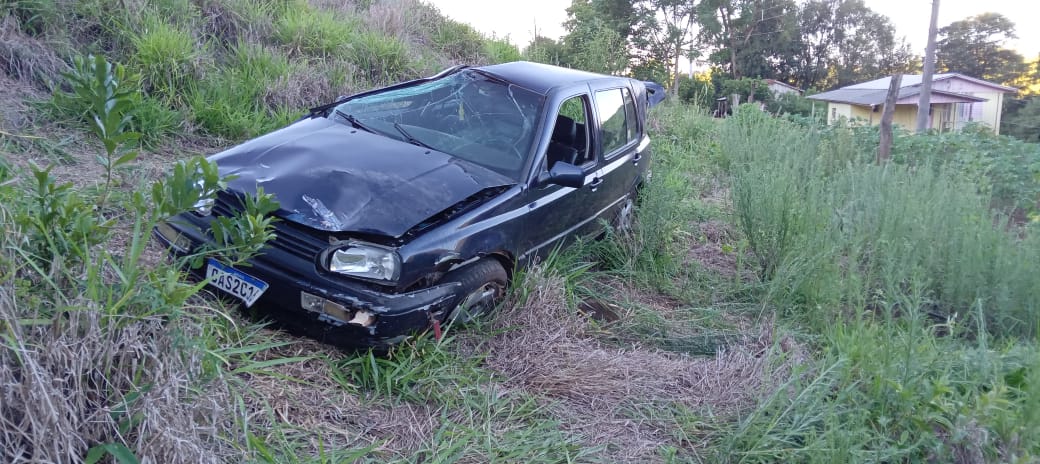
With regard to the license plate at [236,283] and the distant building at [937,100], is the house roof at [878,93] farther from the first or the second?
the license plate at [236,283]

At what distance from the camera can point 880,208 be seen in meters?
5.57

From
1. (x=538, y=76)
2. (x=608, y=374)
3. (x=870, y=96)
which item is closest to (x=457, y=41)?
(x=538, y=76)

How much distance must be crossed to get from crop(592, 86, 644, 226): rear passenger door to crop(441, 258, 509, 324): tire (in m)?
1.38

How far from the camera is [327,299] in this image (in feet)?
11.4

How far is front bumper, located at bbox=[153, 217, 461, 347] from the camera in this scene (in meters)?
3.47

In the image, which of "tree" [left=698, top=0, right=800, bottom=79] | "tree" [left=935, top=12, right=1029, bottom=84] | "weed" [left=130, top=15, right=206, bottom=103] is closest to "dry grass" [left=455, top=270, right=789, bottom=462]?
"weed" [left=130, top=15, right=206, bottom=103]

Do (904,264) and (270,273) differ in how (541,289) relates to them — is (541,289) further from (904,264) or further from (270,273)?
(904,264)

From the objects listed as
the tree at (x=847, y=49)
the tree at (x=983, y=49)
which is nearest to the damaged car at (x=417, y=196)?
the tree at (x=983, y=49)

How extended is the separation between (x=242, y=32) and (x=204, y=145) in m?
2.15

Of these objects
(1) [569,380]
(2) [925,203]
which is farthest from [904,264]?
(1) [569,380]

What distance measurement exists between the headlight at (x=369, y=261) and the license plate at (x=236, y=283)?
40 cm

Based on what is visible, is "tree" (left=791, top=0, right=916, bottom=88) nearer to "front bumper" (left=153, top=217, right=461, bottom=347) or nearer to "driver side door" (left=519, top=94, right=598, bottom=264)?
"driver side door" (left=519, top=94, right=598, bottom=264)

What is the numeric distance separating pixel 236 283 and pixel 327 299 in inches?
17.7

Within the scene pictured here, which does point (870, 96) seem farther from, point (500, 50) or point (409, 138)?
point (409, 138)
